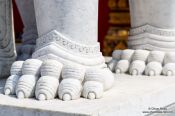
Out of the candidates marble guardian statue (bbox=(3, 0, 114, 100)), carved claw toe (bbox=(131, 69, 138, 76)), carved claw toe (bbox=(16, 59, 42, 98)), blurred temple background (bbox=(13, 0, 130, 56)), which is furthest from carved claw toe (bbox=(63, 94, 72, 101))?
blurred temple background (bbox=(13, 0, 130, 56))

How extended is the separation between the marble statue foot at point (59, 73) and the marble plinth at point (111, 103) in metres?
0.04

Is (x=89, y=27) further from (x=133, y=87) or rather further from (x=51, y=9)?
(x=133, y=87)

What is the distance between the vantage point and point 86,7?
6.30ft

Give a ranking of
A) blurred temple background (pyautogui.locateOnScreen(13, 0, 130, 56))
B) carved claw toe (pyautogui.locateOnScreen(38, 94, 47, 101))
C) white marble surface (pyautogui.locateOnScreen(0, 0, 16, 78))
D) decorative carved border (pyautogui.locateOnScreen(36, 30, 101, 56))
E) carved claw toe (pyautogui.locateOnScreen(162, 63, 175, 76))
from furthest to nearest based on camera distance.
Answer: blurred temple background (pyautogui.locateOnScreen(13, 0, 130, 56)) < carved claw toe (pyautogui.locateOnScreen(162, 63, 175, 76)) < white marble surface (pyautogui.locateOnScreen(0, 0, 16, 78)) < decorative carved border (pyautogui.locateOnScreen(36, 30, 101, 56)) < carved claw toe (pyautogui.locateOnScreen(38, 94, 47, 101))

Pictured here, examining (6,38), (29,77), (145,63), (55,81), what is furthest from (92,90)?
(145,63)

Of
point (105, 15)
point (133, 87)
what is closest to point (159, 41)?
point (133, 87)

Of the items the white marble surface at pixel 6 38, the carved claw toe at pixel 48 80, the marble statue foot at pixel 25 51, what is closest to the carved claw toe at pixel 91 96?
the carved claw toe at pixel 48 80

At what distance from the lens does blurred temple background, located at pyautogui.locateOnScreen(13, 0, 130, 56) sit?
5660mm

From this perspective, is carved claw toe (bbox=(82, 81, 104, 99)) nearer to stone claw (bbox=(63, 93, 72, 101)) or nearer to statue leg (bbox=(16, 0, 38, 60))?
stone claw (bbox=(63, 93, 72, 101))

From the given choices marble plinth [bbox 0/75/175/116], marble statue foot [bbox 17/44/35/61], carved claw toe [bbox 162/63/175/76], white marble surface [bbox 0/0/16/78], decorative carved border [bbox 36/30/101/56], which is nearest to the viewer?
marble plinth [bbox 0/75/175/116]

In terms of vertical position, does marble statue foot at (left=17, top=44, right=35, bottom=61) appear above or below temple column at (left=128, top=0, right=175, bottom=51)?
below

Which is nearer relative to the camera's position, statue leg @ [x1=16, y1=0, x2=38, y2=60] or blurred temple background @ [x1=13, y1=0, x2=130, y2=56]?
statue leg @ [x1=16, y1=0, x2=38, y2=60]

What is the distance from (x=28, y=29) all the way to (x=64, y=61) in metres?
0.81

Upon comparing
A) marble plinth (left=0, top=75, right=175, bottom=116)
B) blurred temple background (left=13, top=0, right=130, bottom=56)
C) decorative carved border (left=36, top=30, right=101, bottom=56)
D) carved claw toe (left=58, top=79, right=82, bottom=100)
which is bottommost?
→ marble plinth (left=0, top=75, right=175, bottom=116)
